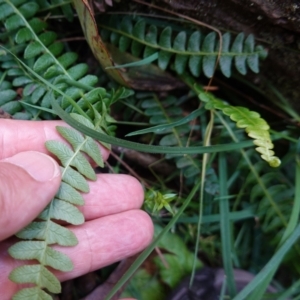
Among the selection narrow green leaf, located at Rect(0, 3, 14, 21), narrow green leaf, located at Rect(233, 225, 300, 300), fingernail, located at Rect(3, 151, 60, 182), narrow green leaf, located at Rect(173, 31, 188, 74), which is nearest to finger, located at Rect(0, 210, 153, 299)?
fingernail, located at Rect(3, 151, 60, 182)

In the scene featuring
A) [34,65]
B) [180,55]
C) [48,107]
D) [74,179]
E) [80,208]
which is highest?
[180,55]

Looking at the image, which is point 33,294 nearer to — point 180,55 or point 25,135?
point 25,135

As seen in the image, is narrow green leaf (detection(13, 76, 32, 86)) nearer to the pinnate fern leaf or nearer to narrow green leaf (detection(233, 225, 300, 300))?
the pinnate fern leaf

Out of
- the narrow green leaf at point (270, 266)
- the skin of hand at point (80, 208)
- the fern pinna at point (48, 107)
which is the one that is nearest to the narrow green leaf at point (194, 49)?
the fern pinna at point (48, 107)

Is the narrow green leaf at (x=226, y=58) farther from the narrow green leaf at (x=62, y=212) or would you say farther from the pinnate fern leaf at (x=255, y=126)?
the narrow green leaf at (x=62, y=212)

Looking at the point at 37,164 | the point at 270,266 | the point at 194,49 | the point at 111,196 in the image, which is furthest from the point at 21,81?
the point at 270,266

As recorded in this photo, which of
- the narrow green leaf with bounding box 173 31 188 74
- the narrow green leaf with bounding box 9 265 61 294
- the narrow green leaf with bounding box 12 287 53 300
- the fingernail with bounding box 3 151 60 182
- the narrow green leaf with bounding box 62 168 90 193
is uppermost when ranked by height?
the narrow green leaf with bounding box 173 31 188 74
